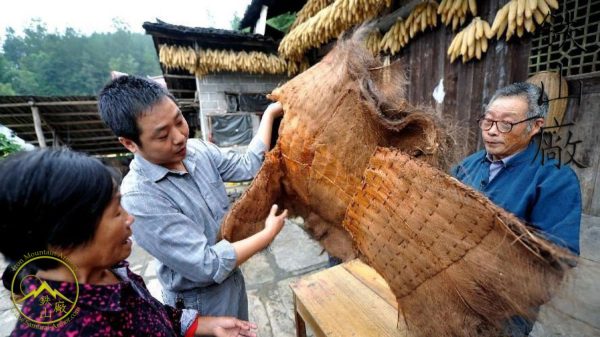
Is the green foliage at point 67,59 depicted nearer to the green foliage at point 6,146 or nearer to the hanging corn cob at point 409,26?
the green foliage at point 6,146

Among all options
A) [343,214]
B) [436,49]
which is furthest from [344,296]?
[436,49]

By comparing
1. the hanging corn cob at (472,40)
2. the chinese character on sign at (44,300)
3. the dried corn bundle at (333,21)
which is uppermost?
the dried corn bundle at (333,21)

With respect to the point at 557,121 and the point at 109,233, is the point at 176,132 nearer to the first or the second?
the point at 109,233

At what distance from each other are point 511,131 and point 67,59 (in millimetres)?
60631

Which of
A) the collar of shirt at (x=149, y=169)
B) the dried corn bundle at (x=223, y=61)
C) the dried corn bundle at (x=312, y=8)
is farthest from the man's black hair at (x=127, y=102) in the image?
the dried corn bundle at (x=223, y=61)

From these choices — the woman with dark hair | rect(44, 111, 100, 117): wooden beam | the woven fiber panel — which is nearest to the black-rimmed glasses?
the woven fiber panel

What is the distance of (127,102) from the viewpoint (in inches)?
44.1

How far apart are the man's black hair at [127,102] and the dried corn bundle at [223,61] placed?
550 cm

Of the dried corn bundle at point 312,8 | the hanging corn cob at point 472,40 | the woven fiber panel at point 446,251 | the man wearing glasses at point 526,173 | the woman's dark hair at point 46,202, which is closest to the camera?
the woven fiber panel at point 446,251

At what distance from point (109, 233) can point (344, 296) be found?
1.50 metres

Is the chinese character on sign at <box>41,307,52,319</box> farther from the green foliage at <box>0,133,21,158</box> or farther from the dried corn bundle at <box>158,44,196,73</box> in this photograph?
the green foliage at <box>0,133,21,158</box>

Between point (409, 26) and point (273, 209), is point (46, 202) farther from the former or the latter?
point (409, 26)

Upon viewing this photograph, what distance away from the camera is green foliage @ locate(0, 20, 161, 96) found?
1565 inches

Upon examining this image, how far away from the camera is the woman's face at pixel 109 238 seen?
0.87 meters
